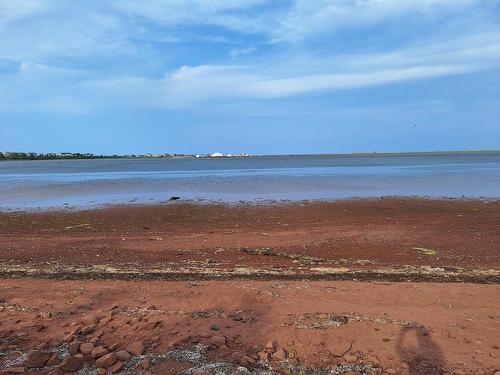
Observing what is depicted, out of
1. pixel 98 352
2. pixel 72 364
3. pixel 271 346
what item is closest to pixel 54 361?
pixel 72 364

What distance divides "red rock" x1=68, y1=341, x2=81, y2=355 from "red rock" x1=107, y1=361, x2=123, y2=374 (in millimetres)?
515

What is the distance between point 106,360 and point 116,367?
0.14 metres

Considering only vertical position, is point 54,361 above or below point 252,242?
above

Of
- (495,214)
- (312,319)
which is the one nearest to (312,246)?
(312,319)

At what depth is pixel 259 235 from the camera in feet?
41.2

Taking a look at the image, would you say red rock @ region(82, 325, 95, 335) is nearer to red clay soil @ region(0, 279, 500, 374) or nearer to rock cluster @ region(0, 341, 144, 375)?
red clay soil @ region(0, 279, 500, 374)

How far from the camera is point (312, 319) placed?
549 cm

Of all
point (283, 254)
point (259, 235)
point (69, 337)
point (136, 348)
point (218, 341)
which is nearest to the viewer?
point (136, 348)

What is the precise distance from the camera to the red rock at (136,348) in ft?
15.3

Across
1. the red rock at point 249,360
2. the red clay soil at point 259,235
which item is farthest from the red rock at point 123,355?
the red clay soil at point 259,235

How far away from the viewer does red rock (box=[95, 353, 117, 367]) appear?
4.40m

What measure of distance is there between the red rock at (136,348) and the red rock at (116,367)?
229 millimetres

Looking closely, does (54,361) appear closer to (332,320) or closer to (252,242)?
(332,320)

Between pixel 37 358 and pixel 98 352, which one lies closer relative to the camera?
pixel 37 358
